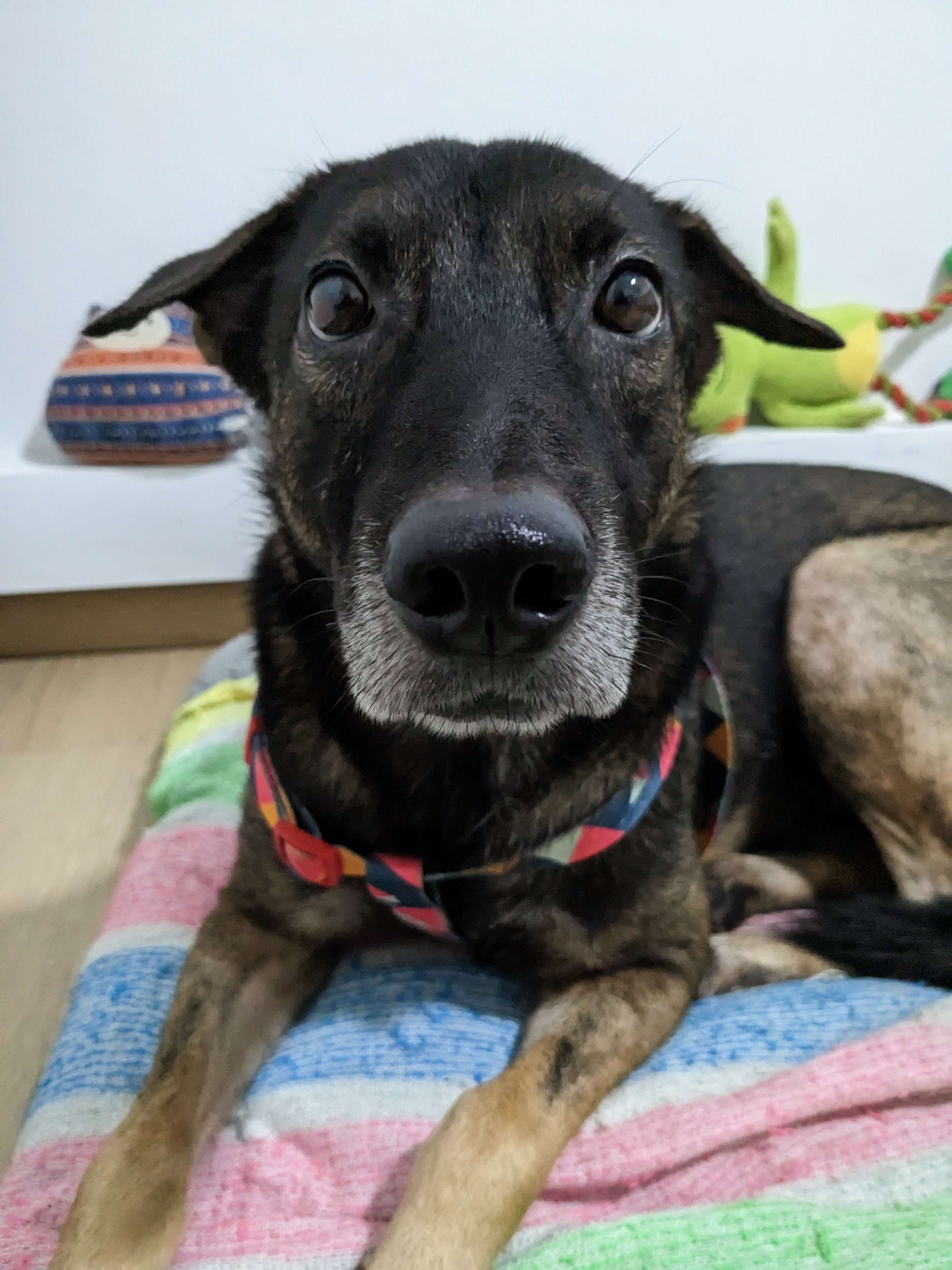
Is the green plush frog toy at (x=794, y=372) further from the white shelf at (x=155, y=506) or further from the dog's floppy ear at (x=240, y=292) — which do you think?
the dog's floppy ear at (x=240, y=292)

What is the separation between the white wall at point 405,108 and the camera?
252 centimetres

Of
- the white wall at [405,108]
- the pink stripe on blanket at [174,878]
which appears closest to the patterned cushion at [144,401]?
the white wall at [405,108]

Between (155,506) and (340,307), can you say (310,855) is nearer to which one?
(340,307)

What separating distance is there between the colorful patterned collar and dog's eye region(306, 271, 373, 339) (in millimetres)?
622

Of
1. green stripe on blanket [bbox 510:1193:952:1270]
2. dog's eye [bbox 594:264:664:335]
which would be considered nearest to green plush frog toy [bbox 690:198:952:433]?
dog's eye [bbox 594:264:664:335]

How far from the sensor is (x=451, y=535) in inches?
29.5

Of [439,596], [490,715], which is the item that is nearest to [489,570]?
[439,596]

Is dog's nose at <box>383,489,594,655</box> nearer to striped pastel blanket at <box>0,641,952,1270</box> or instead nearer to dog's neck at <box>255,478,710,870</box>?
dog's neck at <box>255,478,710,870</box>

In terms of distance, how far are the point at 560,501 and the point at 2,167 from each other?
2.71 metres

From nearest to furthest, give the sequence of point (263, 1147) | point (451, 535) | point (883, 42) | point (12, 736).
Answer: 1. point (451, 535)
2. point (263, 1147)
3. point (12, 736)
4. point (883, 42)

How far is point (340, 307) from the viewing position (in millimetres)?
1124

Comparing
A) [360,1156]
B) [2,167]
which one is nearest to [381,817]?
[360,1156]

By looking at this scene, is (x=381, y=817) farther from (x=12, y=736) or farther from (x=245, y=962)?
(x=12, y=736)

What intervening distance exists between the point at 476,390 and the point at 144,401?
1.89 metres
